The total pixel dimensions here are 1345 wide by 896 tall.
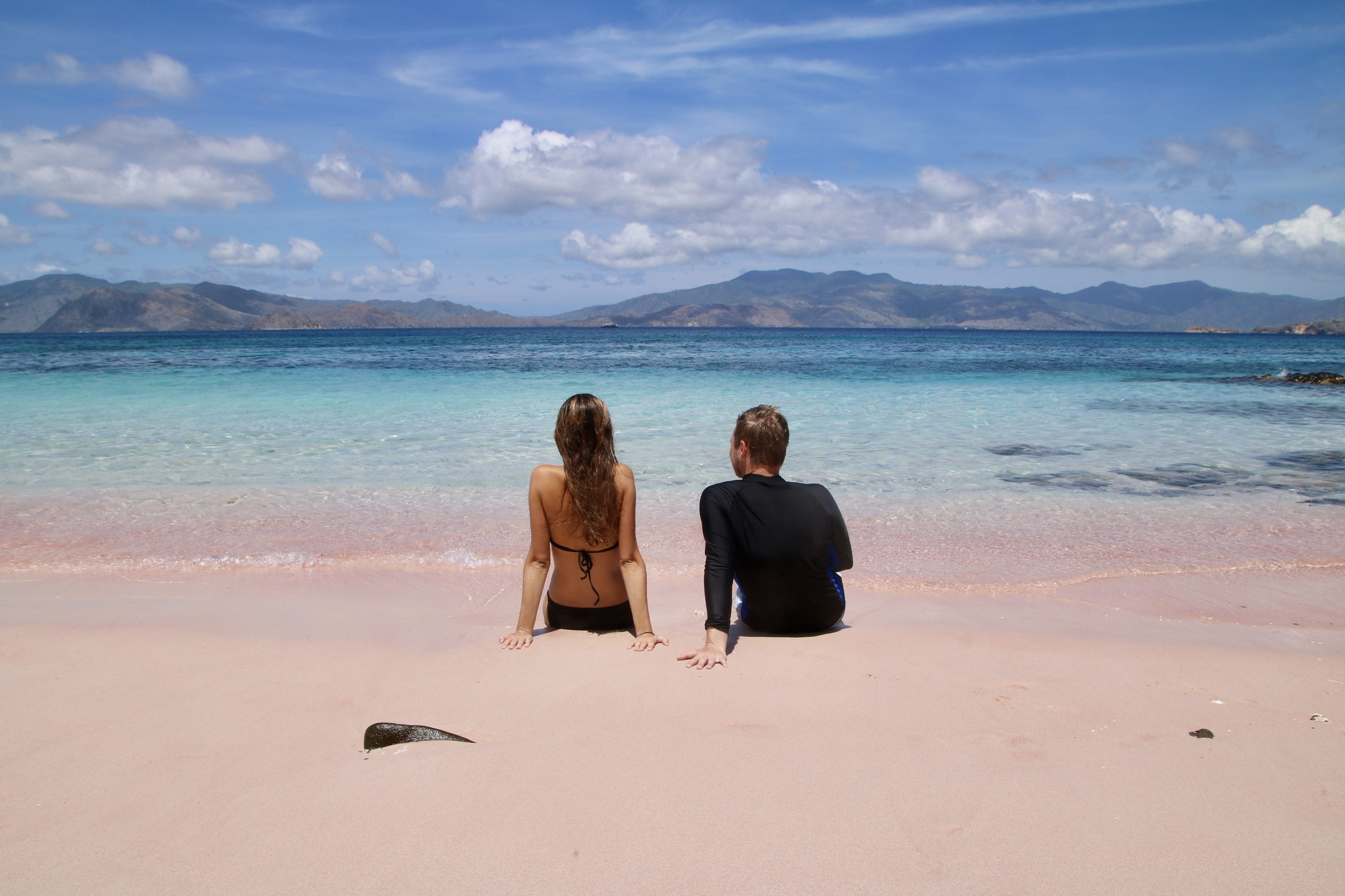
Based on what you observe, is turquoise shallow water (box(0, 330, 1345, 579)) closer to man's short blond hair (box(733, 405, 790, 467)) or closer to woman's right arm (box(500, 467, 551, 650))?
woman's right arm (box(500, 467, 551, 650))

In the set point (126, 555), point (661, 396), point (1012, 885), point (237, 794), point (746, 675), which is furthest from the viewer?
point (661, 396)

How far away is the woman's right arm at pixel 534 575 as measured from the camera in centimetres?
363

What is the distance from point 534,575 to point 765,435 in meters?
1.39

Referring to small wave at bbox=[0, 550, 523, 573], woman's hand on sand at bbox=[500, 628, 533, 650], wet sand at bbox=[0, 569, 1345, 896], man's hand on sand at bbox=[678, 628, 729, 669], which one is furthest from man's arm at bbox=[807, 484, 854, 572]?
small wave at bbox=[0, 550, 523, 573]

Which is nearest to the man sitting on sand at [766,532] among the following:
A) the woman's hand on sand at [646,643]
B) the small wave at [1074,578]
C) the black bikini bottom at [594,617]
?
the woman's hand on sand at [646,643]

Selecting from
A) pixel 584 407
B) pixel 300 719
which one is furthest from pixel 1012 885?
pixel 300 719

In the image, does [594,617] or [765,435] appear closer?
[765,435]

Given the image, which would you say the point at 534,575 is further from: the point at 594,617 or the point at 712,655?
the point at 712,655

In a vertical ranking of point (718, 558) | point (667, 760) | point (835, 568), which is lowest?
point (667, 760)

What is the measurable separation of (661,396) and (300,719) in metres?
17.0

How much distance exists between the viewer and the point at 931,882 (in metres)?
2.03

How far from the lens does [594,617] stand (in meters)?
3.85

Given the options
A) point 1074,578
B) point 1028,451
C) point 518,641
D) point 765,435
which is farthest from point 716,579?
point 1028,451

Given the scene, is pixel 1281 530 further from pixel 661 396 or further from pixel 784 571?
pixel 661 396
